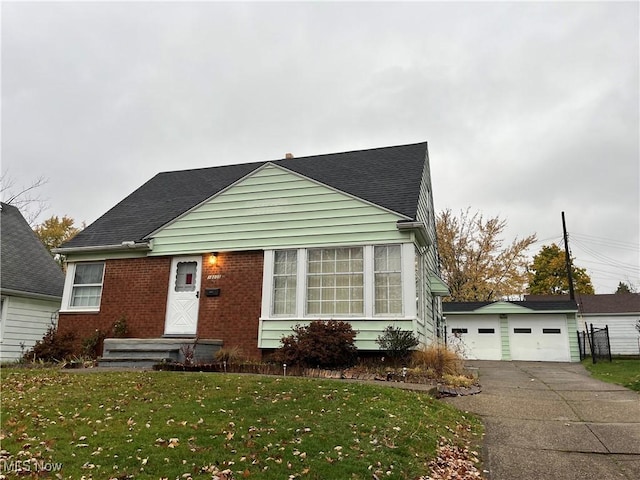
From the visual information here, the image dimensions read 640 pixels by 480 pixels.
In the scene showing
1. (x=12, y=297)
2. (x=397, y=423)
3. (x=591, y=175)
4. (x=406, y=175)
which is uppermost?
(x=591, y=175)

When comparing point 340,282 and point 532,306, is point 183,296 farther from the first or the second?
point 532,306

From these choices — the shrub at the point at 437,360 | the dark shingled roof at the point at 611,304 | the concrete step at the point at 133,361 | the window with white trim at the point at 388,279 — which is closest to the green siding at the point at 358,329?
the window with white trim at the point at 388,279

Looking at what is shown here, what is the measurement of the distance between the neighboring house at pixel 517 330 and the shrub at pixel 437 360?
959 cm

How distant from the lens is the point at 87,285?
45.4 ft

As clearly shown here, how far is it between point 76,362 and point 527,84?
53.3 ft

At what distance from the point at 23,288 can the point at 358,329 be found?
40.3 ft

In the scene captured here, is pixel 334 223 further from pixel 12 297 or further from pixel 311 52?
pixel 12 297

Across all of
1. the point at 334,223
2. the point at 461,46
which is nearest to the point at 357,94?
the point at 461,46

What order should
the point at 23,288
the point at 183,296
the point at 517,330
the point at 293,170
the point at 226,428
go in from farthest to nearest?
the point at 517,330
the point at 23,288
the point at 293,170
the point at 183,296
the point at 226,428

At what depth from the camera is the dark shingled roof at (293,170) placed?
488 inches

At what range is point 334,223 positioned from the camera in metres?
11.7

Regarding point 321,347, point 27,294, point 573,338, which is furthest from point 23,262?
point 573,338

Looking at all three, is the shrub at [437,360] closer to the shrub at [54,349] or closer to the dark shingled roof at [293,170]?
the dark shingled roof at [293,170]

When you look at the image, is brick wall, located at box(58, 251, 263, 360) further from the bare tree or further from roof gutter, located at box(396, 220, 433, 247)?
the bare tree
